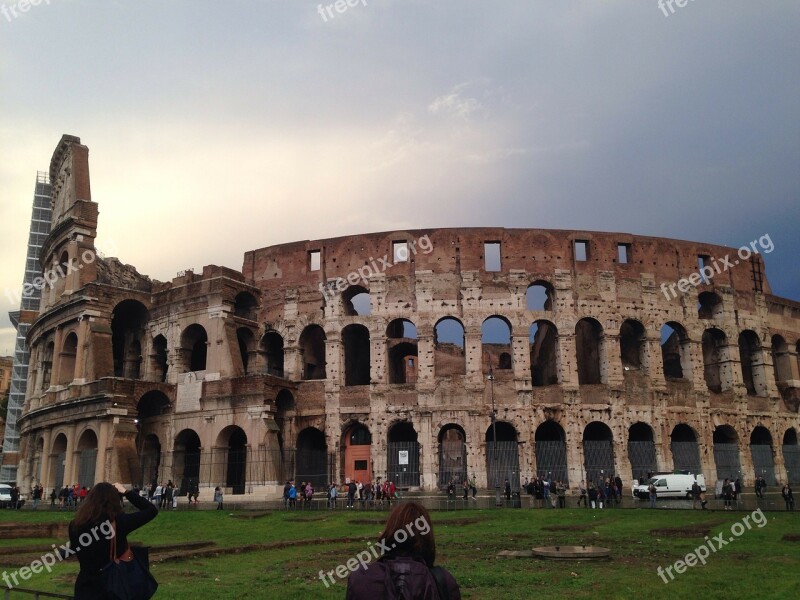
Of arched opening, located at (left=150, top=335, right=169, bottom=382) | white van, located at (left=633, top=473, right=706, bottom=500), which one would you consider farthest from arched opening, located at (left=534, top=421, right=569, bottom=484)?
arched opening, located at (left=150, top=335, right=169, bottom=382)

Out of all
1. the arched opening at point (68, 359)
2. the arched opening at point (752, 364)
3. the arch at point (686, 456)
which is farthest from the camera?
the arched opening at point (752, 364)

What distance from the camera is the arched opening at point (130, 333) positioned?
134 feet

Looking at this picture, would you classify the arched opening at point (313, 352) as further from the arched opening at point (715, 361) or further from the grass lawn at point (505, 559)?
the arched opening at point (715, 361)

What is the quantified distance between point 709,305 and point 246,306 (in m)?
25.3

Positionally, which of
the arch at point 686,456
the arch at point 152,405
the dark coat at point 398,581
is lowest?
the dark coat at point 398,581

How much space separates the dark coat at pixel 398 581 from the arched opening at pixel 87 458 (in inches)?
1339

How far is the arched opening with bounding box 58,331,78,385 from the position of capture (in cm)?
3878

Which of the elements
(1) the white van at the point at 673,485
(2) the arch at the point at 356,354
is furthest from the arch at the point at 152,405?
(1) the white van at the point at 673,485

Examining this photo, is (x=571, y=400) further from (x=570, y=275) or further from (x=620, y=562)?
(x=620, y=562)

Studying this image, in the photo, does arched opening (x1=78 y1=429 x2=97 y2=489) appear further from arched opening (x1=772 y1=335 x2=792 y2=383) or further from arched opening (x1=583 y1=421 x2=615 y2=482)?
arched opening (x1=772 y1=335 x2=792 y2=383)

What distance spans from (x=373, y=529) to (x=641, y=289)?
23438 millimetres

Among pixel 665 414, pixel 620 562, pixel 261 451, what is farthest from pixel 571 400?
pixel 620 562

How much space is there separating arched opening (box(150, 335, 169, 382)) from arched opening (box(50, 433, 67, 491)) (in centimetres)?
560

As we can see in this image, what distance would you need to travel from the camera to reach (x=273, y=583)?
11.1 m
